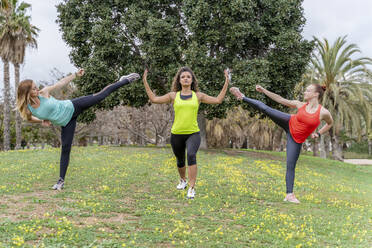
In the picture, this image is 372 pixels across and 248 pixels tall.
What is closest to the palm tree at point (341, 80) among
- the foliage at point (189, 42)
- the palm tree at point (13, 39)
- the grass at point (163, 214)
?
the foliage at point (189, 42)

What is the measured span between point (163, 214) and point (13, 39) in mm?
28667

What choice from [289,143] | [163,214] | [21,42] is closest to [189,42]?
[289,143]

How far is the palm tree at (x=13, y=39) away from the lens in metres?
28.5

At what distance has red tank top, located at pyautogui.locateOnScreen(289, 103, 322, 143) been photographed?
7.09m

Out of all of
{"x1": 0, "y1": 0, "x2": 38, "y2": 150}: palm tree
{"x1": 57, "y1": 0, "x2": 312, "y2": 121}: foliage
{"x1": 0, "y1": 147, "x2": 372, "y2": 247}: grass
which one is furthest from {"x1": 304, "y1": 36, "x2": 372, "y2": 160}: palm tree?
{"x1": 0, "y1": 0, "x2": 38, "y2": 150}: palm tree

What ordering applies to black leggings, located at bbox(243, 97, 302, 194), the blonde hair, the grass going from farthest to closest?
1. black leggings, located at bbox(243, 97, 302, 194)
2. the blonde hair
3. the grass

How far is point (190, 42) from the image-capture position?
63.0ft

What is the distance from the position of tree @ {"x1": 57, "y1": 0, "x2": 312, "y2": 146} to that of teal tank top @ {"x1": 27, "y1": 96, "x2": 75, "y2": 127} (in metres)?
11.3

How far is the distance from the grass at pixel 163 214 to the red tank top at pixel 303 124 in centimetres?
172

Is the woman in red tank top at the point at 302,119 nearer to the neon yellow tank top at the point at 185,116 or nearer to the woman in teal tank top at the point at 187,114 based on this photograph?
the woman in teal tank top at the point at 187,114

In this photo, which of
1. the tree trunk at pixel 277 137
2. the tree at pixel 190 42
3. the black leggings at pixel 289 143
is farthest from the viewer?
the tree trunk at pixel 277 137

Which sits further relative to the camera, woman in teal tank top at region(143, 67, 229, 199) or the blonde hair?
woman in teal tank top at region(143, 67, 229, 199)

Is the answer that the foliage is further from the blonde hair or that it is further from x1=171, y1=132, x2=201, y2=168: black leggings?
the blonde hair

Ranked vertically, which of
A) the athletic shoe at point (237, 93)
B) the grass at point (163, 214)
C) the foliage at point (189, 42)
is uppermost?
the foliage at point (189, 42)
